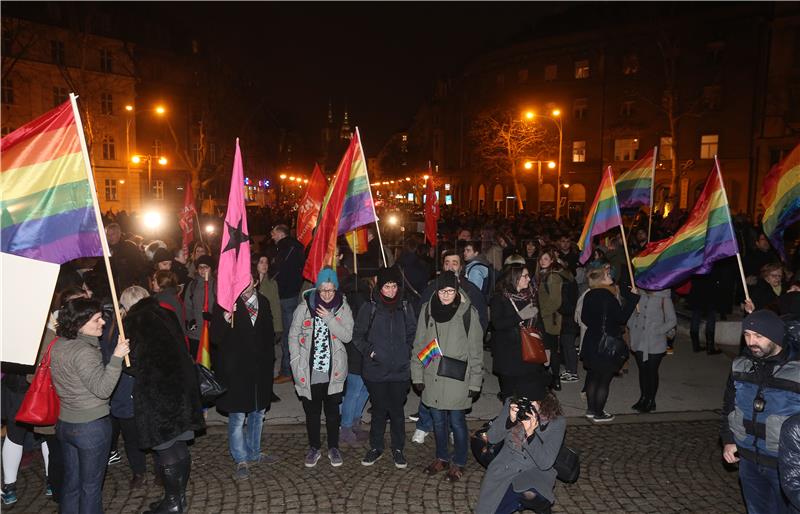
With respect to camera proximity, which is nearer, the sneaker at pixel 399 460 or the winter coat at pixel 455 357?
the winter coat at pixel 455 357

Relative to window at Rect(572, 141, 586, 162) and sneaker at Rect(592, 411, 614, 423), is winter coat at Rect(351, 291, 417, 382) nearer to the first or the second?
sneaker at Rect(592, 411, 614, 423)

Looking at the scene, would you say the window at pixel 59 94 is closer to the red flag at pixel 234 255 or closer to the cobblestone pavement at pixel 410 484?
the cobblestone pavement at pixel 410 484

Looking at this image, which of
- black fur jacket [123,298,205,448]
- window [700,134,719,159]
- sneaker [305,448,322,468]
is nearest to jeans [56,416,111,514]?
black fur jacket [123,298,205,448]

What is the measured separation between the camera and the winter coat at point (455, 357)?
559 centimetres

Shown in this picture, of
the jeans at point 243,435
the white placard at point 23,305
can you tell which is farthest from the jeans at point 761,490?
the white placard at point 23,305

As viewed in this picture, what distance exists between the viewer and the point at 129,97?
1708 inches

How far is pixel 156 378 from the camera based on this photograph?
470 centimetres

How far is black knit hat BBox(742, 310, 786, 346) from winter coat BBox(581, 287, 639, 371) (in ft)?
8.87

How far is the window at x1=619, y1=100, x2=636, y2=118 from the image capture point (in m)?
42.5

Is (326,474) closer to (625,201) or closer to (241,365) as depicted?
(241,365)

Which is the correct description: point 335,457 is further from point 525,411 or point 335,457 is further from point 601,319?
point 601,319

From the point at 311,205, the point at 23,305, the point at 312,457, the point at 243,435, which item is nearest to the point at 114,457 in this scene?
the point at 243,435

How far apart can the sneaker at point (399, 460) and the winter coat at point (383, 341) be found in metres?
0.74

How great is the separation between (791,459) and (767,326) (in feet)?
2.83
